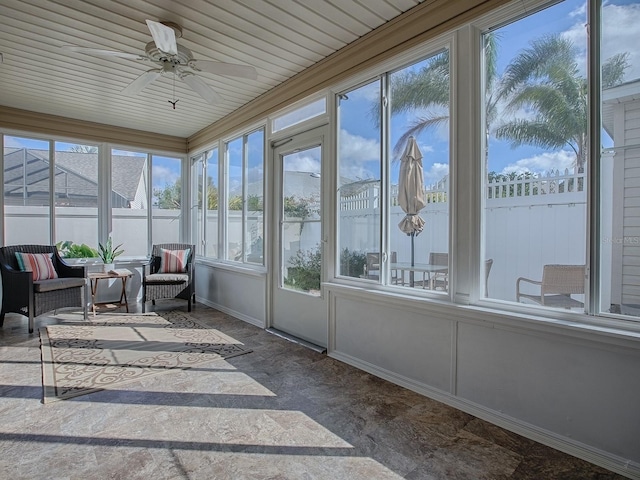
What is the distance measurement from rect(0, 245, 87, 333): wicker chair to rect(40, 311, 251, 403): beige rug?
284 millimetres

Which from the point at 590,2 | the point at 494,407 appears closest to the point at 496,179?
the point at 590,2

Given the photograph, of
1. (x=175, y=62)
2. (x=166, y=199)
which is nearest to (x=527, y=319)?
(x=175, y=62)

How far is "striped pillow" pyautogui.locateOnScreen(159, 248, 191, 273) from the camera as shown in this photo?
5.61 metres

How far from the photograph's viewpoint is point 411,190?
2902 millimetres

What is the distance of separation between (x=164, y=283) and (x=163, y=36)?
11.7 feet

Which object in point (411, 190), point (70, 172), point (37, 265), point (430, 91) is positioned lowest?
point (37, 265)

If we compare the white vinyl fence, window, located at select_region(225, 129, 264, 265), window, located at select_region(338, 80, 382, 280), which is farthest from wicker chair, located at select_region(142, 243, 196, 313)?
the white vinyl fence

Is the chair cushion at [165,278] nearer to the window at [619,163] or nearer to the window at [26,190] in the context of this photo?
the window at [26,190]

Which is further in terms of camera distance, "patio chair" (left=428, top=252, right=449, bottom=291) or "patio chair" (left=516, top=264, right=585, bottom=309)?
"patio chair" (left=428, top=252, right=449, bottom=291)

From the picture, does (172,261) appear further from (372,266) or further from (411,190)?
(411,190)

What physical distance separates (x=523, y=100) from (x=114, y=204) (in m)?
5.91

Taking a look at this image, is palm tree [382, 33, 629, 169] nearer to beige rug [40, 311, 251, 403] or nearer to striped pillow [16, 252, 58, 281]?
beige rug [40, 311, 251, 403]

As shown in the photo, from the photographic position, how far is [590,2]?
1.99 meters

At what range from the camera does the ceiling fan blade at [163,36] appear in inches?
93.8
